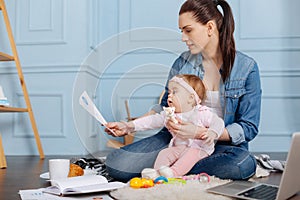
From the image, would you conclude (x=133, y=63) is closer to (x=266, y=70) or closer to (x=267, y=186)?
(x=267, y=186)

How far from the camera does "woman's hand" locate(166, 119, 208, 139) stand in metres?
1.21

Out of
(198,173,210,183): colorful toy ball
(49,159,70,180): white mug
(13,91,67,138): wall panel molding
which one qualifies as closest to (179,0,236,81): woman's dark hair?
(198,173,210,183): colorful toy ball

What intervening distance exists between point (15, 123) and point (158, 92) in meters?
1.77

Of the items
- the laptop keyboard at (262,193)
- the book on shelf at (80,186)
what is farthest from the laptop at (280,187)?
the book on shelf at (80,186)

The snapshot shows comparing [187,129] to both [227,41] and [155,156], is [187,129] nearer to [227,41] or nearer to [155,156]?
[155,156]

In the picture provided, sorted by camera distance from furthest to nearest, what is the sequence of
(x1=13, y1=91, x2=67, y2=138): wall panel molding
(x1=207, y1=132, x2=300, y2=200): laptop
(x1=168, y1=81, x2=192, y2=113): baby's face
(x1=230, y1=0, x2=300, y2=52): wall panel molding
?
1. (x1=230, y1=0, x2=300, y2=52): wall panel molding
2. (x1=13, y1=91, x2=67, y2=138): wall panel molding
3. (x1=168, y1=81, x2=192, y2=113): baby's face
4. (x1=207, y1=132, x2=300, y2=200): laptop

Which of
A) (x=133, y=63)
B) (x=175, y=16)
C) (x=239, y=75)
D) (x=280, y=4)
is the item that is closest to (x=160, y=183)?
(x=133, y=63)

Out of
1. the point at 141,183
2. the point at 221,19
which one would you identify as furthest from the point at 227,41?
the point at 141,183

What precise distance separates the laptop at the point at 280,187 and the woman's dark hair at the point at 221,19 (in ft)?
1.27

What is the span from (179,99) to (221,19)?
1.29 ft

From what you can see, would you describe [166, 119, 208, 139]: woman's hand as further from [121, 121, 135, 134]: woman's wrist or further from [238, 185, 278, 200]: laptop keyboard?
[238, 185, 278, 200]: laptop keyboard

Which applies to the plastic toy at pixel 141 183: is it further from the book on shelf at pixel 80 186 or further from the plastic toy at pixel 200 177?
the plastic toy at pixel 200 177

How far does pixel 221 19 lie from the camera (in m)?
1.40

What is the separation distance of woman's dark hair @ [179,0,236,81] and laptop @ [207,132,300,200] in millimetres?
387
